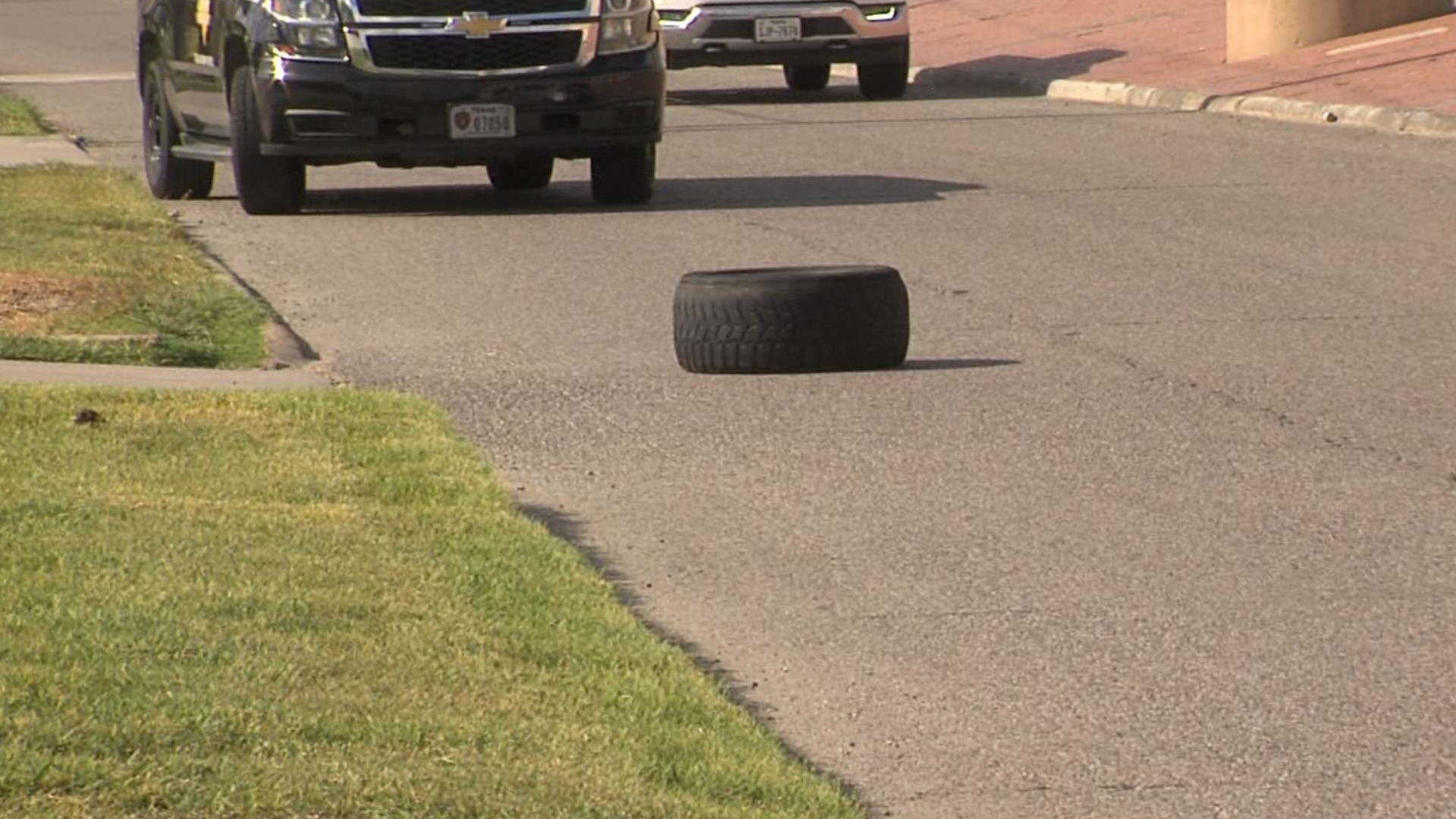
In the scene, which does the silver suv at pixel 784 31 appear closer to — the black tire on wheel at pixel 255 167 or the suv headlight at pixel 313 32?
the black tire on wheel at pixel 255 167

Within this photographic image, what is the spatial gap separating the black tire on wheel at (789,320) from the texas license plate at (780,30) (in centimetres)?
1394

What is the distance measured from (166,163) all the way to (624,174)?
2646 millimetres

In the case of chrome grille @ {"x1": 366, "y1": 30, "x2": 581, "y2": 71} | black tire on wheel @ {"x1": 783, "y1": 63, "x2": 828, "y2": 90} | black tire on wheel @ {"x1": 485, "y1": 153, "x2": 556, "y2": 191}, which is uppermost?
chrome grille @ {"x1": 366, "y1": 30, "x2": 581, "y2": 71}

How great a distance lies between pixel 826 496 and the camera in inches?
299

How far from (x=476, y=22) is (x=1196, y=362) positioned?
589 cm

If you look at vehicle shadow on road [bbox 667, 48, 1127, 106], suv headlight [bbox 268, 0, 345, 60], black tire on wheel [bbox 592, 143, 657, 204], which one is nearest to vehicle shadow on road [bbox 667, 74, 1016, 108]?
vehicle shadow on road [bbox 667, 48, 1127, 106]

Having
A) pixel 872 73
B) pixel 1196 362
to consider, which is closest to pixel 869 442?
pixel 1196 362

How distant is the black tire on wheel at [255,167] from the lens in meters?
14.7

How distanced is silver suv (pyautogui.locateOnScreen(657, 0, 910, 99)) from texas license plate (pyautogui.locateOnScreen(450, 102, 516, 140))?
29.9 ft

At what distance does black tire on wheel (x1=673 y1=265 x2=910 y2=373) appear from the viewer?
31.5ft

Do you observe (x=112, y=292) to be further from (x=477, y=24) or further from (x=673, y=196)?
(x=673, y=196)

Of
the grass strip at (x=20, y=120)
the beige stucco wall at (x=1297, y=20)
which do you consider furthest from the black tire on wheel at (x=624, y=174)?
the beige stucco wall at (x=1297, y=20)

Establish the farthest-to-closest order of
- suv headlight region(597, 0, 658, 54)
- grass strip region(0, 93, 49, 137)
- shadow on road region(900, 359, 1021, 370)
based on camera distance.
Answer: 1. grass strip region(0, 93, 49, 137)
2. suv headlight region(597, 0, 658, 54)
3. shadow on road region(900, 359, 1021, 370)

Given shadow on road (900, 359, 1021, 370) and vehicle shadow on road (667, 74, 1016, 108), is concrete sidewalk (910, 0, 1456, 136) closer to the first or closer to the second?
vehicle shadow on road (667, 74, 1016, 108)
